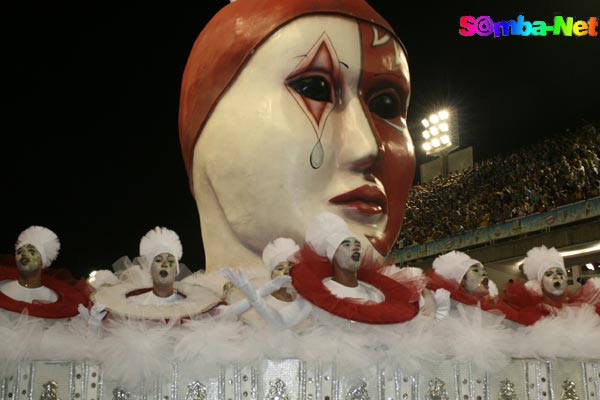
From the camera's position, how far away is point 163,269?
352cm

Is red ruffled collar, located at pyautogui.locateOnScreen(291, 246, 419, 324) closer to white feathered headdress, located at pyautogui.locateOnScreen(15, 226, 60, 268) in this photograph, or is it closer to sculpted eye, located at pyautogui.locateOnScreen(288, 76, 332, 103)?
sculpted eye, located at pyautogui.locateOnScreen(288, 76, 332, 103)

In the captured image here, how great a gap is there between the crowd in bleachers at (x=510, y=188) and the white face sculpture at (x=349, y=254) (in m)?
9.69

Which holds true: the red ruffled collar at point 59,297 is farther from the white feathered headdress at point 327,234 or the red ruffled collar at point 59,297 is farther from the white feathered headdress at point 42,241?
the white feathered headdress at point 327,234

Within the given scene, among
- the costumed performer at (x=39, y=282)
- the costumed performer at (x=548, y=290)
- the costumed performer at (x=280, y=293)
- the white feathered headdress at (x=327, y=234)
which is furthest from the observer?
the costumed performer at (x=548, y=290)

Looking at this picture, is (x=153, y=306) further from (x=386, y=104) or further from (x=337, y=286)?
(x=386, y=104)

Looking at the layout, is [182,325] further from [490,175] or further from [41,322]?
[490,175]

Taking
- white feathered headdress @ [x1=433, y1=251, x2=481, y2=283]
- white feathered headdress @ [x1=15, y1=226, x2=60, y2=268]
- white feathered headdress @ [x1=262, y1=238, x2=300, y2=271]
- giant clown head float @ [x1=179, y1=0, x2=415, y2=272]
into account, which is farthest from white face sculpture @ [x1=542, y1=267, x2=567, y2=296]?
white feathered headdress @ [x1=15, y1=226, x2=60, y2=268]

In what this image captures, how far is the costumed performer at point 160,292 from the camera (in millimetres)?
3366

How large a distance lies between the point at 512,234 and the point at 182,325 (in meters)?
11.5

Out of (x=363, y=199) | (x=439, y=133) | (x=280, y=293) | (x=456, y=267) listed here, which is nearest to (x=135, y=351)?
(x=280, y=293)

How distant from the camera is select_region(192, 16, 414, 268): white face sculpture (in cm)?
427

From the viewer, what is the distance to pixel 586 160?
1264 centimetres

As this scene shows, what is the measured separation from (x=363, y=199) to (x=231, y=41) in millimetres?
1318

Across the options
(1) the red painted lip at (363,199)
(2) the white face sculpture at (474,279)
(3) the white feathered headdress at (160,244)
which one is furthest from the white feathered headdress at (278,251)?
(2) the white face sculpture at (474,279)
